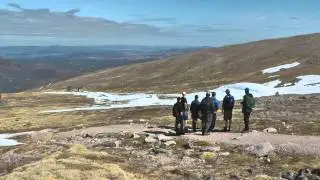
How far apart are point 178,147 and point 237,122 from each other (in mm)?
14925

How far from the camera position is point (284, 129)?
4984 cm

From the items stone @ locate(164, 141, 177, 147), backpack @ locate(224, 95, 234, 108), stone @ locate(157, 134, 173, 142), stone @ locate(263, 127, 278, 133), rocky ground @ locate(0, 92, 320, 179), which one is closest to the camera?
rocky ground @ locate(0, 92, 320, 179)

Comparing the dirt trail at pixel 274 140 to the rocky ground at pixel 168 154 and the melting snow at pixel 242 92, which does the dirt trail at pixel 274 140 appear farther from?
the melting snow at pixel 242 92

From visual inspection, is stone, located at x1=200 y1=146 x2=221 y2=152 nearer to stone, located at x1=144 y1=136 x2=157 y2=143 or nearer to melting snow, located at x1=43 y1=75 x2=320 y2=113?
stone, located at x1=144 y1=136 x2=157 y2=143

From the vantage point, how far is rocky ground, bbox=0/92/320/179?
112ft

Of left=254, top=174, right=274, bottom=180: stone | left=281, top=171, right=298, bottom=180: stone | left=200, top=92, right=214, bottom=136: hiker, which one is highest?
left=200, top=92, right=214, bottom=136: hiker

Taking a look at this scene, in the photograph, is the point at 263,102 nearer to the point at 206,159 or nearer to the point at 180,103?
the point at 180,103

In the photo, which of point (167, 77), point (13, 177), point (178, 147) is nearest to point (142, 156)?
point (178, 147)

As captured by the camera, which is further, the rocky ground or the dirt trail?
the dirt trail

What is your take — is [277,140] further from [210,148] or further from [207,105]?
[207,105]

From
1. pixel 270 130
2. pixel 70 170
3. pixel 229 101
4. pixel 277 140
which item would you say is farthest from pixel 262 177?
pixel 270 130

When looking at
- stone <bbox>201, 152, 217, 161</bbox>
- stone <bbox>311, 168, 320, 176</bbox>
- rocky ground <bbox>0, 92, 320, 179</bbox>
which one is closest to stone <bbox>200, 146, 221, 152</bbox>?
rocky ground <bbox>0, 92, 320, 179</bbox>

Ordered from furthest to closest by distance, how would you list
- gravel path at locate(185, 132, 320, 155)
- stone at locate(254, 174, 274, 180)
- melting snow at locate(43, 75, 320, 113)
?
melting snow at locate(43, 75, 320, 113) → gravel path at locate(185, 132, 320, 155) → stone at locate(254, 174, 274, 180)

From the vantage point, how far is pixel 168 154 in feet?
133
